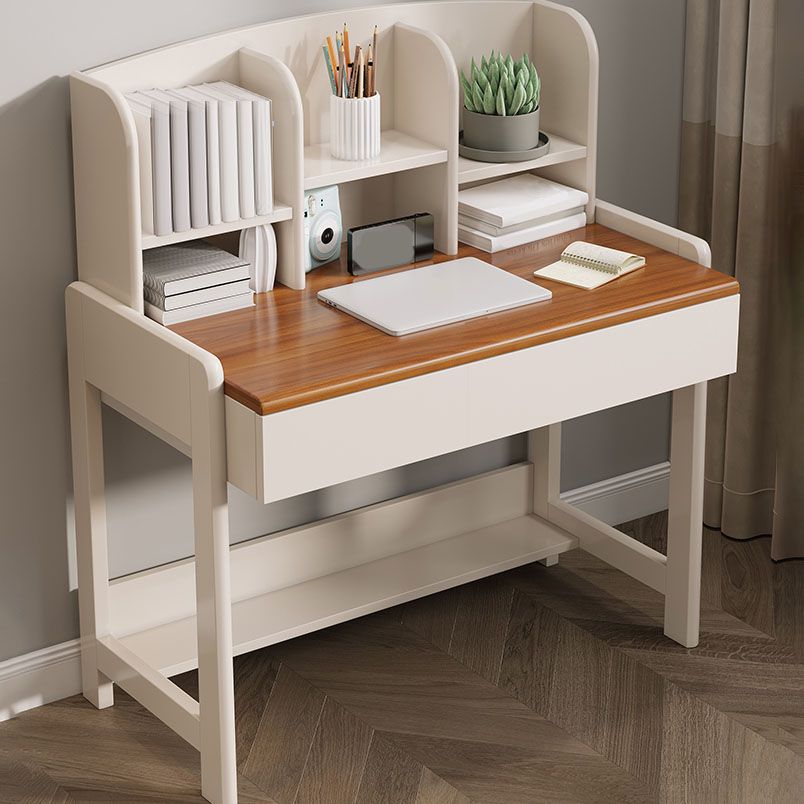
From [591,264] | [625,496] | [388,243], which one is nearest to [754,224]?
[591,264]

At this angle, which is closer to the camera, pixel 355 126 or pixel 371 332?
pixel 371 332

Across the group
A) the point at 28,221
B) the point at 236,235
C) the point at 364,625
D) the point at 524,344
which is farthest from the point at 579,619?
the point at 28,221

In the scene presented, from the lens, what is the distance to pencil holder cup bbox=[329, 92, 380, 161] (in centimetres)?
253

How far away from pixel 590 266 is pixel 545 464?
68 centimetres

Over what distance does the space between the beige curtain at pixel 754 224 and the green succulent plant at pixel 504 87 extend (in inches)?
20.6

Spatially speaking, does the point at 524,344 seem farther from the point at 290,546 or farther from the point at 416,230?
the point at 290,546

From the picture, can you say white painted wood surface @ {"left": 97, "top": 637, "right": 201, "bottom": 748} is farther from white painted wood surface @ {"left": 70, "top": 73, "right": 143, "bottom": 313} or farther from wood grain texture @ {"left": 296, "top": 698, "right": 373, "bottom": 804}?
white painted wood surface @ {"left": 70, "top": 73, "right": 143, "bottom": 313}

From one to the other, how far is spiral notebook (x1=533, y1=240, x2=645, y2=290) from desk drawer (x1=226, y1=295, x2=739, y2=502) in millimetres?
132

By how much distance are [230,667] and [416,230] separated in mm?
847

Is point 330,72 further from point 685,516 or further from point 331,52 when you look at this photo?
point 685,516

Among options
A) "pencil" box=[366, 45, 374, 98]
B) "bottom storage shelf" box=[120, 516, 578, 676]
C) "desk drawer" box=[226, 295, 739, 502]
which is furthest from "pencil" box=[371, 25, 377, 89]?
"bottom storage shelf" box=[120, 516, 578, 676]

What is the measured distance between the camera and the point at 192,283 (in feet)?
7.80

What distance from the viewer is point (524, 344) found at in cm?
236

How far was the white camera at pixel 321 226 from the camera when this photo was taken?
8.41 feet
